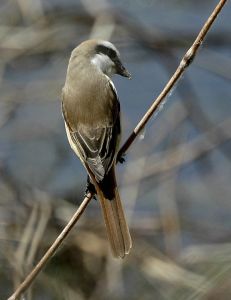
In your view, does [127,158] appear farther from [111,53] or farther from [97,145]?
[97,145]

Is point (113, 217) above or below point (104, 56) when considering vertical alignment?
below

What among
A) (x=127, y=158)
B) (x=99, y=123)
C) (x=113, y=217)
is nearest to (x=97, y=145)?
(x=99, y=123)

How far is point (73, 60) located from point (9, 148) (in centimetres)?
205

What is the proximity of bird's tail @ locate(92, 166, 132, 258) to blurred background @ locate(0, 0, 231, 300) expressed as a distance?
114 cm

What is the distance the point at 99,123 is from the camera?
3959mm

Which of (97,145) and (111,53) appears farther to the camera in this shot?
(111,53)

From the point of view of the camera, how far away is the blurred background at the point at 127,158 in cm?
525

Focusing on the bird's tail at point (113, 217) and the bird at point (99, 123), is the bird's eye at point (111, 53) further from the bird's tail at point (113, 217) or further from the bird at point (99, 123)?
the bird's tail at point (113, 217)

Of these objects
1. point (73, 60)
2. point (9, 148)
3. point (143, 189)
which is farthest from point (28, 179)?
point (73, 60)

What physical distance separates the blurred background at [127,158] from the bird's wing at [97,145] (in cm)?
114

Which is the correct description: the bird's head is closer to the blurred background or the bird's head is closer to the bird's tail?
the bird's tail

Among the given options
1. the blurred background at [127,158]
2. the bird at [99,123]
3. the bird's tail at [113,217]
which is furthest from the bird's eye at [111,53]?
the blurred background at [127,158]

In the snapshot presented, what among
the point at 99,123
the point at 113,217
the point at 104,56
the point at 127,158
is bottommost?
the point at 127,158

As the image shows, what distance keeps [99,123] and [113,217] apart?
19.1 inches
